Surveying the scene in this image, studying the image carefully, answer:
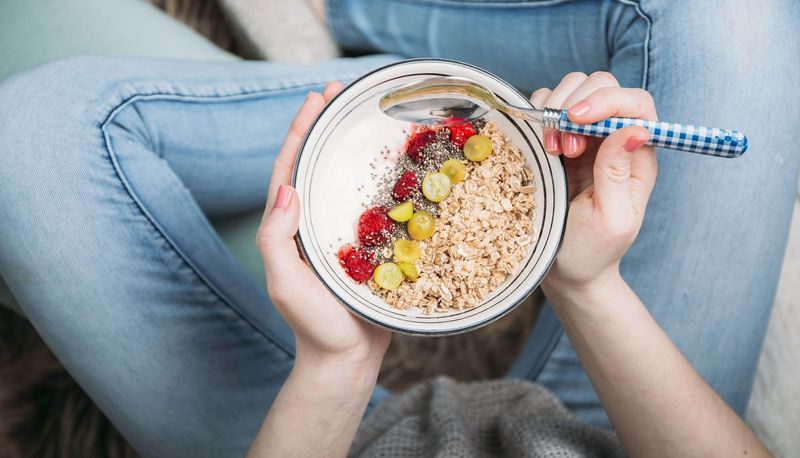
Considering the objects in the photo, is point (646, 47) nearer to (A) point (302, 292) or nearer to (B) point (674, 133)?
(B) point (674, 133)

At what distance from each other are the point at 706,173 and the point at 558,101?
0.87 ft

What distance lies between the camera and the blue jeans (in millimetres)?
674

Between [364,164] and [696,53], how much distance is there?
0.39 meters

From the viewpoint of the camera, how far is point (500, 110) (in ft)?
1.83

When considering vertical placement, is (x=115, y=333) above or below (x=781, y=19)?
below

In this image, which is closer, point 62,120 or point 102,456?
point 62,120

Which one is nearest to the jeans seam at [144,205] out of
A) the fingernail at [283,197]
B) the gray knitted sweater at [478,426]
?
the gray knitted sweater at [478,426]

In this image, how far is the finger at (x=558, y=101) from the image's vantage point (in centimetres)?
53

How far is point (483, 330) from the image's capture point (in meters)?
1.07

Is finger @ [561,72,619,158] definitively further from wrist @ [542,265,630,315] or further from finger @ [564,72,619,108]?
wrist @ [542,265,630,315]

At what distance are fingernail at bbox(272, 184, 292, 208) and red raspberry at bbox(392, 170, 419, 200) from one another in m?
0.11

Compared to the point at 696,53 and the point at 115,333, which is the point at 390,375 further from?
the point at 696,53

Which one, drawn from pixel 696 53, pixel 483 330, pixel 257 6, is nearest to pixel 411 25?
pixel 257 6

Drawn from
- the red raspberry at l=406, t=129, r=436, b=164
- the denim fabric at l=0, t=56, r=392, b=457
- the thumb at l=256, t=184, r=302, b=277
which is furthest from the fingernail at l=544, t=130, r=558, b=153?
the denim fabric at l=0, t=56, r=392, b=457
